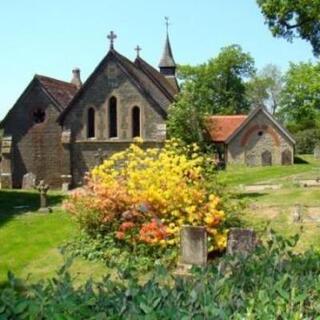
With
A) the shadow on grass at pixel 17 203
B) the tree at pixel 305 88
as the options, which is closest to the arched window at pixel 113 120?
the shadow on grass at pixel 17 203

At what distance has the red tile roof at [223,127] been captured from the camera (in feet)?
160

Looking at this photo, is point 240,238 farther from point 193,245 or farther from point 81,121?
point 81,121

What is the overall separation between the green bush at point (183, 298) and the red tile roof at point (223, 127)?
4400 cm

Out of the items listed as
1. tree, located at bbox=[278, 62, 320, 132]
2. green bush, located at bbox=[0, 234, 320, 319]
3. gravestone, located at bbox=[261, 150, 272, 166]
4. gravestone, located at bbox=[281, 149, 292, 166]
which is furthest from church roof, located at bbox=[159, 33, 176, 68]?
green bush, located at bbox=[0, 234, 320, 319]

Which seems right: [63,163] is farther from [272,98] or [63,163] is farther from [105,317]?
[272,98]

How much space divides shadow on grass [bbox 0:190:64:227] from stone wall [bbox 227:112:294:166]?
74.8 ft

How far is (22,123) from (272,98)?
206ft

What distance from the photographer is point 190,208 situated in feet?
40.5

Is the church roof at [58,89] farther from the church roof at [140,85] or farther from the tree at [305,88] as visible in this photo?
the tree at [305,88]

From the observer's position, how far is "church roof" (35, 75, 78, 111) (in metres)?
38.5

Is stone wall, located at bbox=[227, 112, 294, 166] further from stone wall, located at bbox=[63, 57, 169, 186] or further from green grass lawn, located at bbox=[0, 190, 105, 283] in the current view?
green grass lawn, located at bbox=[0, 190, 105, 283]

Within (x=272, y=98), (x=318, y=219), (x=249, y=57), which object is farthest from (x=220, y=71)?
(x=318, y=219)

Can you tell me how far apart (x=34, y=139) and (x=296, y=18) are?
22.7 m

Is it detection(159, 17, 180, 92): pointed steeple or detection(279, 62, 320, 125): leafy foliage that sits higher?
detection(159, 17, 180, 92): pointed steeple
